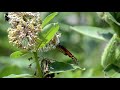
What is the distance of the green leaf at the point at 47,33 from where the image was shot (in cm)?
107

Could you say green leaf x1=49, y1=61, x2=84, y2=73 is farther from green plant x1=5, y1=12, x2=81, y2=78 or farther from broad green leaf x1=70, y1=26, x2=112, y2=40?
broad green leaf x1=70, y1=26, x2=112, y2=40

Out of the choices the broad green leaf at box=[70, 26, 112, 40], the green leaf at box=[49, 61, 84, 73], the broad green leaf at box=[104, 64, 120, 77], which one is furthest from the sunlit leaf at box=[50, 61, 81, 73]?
the broad green leaf at box=[70, 26, 112, 40]

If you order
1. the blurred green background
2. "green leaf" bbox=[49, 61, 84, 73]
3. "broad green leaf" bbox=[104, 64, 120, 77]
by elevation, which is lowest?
"broad green leaf" bbox=[104, 64, 120, 77]

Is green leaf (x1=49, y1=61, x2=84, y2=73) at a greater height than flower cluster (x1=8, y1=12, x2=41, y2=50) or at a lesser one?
lesser

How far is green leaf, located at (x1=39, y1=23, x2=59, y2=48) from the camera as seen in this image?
3.52 feet

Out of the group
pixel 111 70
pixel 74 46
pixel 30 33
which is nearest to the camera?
pixel 30 33

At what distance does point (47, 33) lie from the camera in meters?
1.07

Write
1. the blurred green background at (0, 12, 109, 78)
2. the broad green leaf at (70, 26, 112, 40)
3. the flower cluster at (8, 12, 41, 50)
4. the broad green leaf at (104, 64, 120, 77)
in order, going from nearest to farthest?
the flower cluster at (8, 12, 41, 50) < the broad green leaf at (104, 64, 120, 77) < the broad green leaf at (70, 26, 112, 40) < the blurred green background at (0, 12, 109, 78)

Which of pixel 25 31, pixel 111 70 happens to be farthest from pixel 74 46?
pixel 25 31

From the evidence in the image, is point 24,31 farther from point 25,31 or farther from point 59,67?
point 59,67
